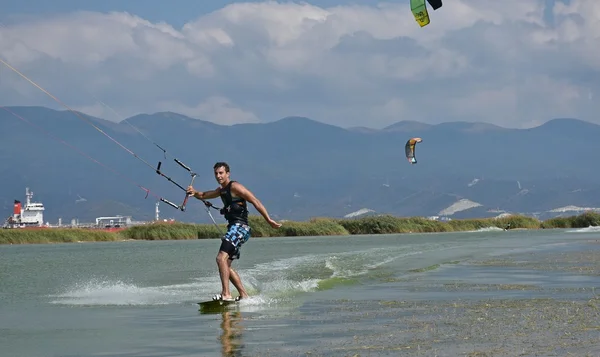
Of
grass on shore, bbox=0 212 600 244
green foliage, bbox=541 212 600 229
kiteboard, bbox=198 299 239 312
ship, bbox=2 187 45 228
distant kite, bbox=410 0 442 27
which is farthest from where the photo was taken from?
ship, bbox=2 187 45 228

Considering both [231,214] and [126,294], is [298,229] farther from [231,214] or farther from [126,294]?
[231,214]

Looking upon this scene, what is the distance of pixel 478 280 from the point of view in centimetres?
1680

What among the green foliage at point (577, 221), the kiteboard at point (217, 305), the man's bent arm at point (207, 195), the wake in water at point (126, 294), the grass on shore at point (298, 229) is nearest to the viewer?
the kiteboard at point (217, 305)

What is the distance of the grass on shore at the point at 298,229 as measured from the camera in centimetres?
6188

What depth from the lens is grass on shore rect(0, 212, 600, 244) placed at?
61875 millimetres

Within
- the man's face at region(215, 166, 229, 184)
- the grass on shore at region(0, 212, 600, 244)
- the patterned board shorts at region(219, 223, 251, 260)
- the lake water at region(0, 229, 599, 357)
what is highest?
the grass on shore at region(0, 212, 600, 244)

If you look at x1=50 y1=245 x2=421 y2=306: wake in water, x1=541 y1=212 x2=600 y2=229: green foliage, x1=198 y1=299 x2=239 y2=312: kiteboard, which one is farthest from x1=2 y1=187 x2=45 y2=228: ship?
x1=198 y1=299 x2=239 y2=312: kiteboard

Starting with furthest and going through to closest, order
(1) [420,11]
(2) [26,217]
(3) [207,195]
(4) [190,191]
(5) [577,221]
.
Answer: (2) [26,217] → (5) [577,221] → (1) [420,11] → (3) [207,195] → (4) [190,191]

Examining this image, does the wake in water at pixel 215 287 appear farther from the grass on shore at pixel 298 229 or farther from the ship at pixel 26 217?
the ship at pixel 26 217

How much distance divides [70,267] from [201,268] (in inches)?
174

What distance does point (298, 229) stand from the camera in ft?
219

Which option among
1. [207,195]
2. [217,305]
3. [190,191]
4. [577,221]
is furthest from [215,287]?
[577,221]

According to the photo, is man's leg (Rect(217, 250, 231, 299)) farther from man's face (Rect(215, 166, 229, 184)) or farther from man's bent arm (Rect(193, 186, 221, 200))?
man's face (Rect(215, 166, 229, 184))

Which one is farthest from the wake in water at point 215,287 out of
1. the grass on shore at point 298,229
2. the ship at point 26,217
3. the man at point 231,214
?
the ship at point 26,217
